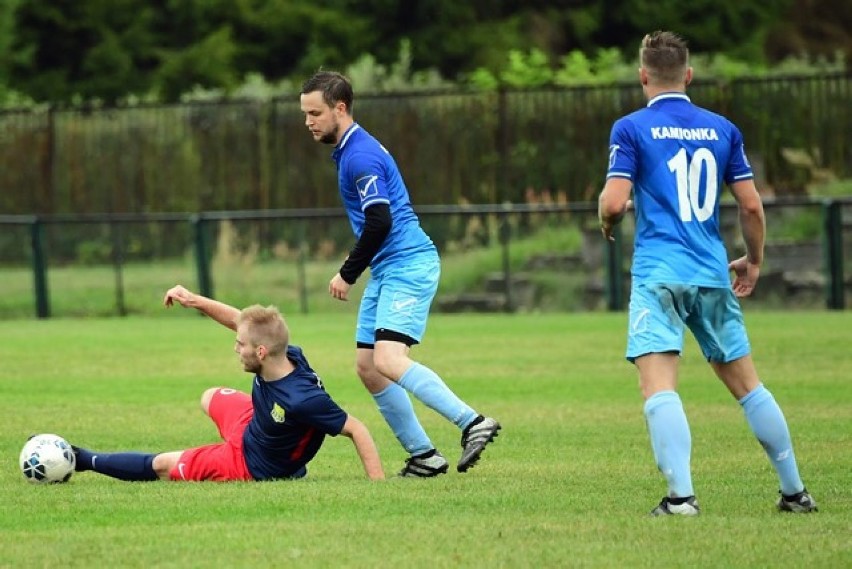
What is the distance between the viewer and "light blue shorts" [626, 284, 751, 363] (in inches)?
294

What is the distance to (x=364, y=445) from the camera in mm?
8836

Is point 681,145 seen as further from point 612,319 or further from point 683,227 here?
point 612,319

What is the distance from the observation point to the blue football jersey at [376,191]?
9.12 m

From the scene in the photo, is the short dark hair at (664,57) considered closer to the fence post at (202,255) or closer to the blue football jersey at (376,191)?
the blue football jersey at (376,191)

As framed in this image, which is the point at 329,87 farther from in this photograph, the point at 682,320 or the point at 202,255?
the point at 202,255

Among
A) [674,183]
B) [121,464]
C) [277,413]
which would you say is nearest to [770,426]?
[674,183]

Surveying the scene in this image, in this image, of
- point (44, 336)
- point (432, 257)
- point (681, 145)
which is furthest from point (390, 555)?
point (44, 336)

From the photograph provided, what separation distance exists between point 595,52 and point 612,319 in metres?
21.0

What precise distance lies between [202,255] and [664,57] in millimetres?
18791

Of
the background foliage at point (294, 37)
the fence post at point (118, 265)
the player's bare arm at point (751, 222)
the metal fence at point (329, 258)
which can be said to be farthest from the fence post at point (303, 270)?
the player's bare arm at point (751, 222)

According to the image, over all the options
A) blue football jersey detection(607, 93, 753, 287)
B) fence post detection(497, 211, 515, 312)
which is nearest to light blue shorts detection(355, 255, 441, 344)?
blue football jersey detection(607, 93, 753, 287)

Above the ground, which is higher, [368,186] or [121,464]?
[368,186]

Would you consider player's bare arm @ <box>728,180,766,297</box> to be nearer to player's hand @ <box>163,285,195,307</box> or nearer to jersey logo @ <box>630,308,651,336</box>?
jersey logo @ <box>630,308,651,336</box>

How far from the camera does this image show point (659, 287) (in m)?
7.51
